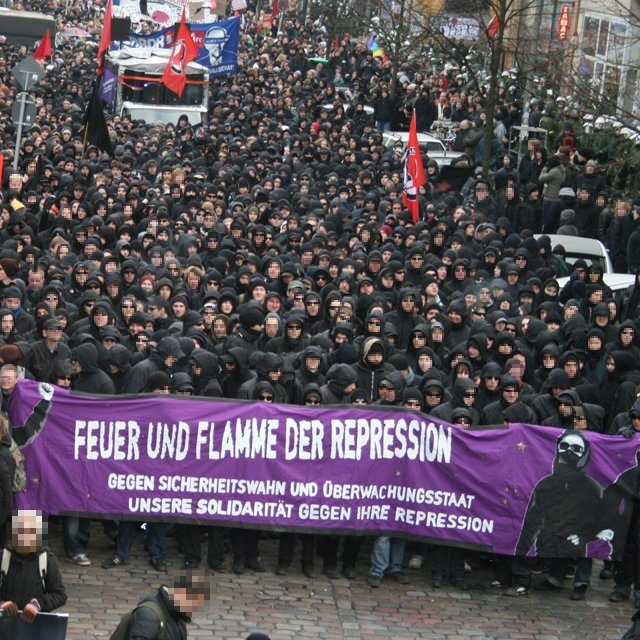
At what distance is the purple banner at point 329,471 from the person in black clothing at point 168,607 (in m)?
4.65

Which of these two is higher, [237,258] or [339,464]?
[237,258]

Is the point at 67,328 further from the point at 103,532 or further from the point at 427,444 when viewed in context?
the point at 427,444

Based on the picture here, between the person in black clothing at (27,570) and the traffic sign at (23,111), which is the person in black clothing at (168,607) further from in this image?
the traffic sign at (23,111)

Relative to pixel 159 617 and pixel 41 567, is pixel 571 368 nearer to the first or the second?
pixel 41 567

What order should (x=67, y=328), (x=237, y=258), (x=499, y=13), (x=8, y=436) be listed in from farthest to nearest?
(x=499, y=13) < (x=237, y=258) < (x=67, y=328) < (x=8, y=436)

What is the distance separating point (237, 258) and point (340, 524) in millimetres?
7062

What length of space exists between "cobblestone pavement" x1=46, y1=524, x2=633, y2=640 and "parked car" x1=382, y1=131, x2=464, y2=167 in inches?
706

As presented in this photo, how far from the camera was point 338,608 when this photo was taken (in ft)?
38.1

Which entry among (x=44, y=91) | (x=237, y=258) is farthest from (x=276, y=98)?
(x=237, y=258)

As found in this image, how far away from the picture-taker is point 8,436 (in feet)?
35.2

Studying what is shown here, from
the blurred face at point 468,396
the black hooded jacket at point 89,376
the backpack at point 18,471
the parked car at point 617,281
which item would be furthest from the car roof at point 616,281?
the backpack at point 18,471

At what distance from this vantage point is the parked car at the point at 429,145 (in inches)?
1173

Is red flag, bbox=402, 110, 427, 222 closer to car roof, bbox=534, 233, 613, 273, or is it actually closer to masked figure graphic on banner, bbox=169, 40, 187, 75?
car roof, bbox=534, 233, 613, 273

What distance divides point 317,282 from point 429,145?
44.5 feet
